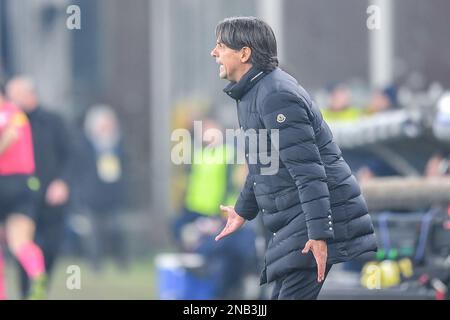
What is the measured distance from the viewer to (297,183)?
6.68 metres

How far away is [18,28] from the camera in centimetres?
1972

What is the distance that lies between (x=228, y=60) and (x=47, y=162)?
20.1 ft

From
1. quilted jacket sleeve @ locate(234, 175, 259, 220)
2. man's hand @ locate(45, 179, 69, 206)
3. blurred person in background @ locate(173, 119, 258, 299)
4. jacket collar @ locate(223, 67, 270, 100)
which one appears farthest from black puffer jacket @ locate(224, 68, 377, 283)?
man's hand @ locate(45, 179, 69, 206)

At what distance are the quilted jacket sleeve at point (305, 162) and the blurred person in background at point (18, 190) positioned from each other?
488cm

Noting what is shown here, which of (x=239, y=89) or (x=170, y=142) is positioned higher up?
(x=239, y=89)

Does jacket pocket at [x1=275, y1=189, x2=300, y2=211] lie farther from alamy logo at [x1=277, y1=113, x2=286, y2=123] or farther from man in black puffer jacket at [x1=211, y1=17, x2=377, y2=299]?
alamy logo at [x1=277, y1=113, x2=286, y2=123]

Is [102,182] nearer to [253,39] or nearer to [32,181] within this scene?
[32,181]

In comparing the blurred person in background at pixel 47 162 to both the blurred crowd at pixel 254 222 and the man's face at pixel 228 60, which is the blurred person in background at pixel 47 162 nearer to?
the blurred crowd at pixel 254 222

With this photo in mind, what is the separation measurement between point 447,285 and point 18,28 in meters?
11.5

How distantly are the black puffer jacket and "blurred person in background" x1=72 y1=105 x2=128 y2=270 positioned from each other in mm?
10862

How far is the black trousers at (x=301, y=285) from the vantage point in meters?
6.88

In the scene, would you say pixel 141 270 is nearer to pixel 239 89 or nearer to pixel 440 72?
pixel 440 72

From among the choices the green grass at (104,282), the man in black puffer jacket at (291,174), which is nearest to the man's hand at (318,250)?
the man in black puffer jacket at (291,174)
